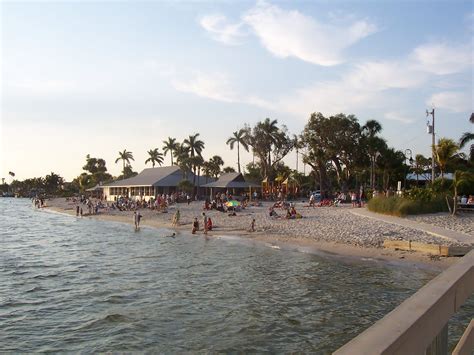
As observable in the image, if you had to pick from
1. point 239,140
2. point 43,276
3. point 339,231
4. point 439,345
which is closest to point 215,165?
point 239,140

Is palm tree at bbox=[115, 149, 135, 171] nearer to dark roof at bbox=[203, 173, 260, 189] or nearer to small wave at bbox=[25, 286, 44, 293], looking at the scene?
dark roof at bbox=[203, 173, 260, 189]

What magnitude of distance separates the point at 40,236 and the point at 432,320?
32.2 m

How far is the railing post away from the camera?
185cm

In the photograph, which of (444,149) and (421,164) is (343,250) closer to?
(444,149)

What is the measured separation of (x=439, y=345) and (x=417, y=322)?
359 mm

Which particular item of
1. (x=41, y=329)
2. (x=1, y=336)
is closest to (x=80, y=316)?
(x=41, y=329)

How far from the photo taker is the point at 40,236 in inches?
1198

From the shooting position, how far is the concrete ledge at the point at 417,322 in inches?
57.6

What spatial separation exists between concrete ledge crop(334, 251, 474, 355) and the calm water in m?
6.56

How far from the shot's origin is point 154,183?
5675 centimetres

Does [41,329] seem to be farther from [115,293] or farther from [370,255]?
[370,255]

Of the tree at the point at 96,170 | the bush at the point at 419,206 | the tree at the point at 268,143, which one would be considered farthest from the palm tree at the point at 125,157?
the bush at the point at 419,206

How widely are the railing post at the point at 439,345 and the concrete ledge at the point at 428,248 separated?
15102 millimetres

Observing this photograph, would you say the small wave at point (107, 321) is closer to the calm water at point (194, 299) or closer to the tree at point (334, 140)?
the calm water at point (194, 299)
